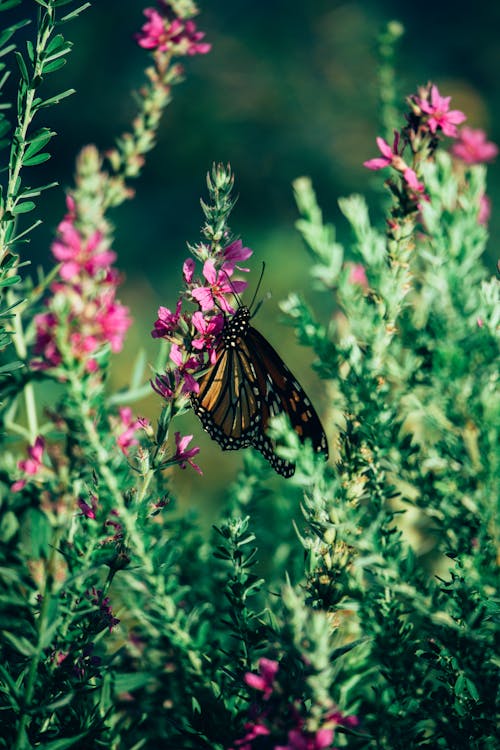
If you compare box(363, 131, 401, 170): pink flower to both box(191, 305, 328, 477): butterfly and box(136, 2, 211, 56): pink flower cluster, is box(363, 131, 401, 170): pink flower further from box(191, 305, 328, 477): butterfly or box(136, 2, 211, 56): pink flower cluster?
box(136, 2, 211, 56): pink flower cluster

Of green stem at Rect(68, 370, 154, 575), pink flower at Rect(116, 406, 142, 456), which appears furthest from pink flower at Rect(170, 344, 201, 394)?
green stem at Rect(68, 370, 154, 575)

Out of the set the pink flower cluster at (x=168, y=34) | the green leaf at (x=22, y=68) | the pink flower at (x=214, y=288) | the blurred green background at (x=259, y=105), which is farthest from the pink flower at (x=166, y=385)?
the blurred green background at (x=259, y=105)

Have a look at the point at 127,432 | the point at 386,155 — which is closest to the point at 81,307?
the point at 127,432

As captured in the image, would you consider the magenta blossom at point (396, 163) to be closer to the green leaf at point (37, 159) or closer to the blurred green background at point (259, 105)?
the green leaf at point (37, 159)

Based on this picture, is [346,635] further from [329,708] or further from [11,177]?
[11,177]

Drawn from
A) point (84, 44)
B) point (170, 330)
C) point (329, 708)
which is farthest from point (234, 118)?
point (329, 708)

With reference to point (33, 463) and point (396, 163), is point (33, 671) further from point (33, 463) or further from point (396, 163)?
point (396, 163)
